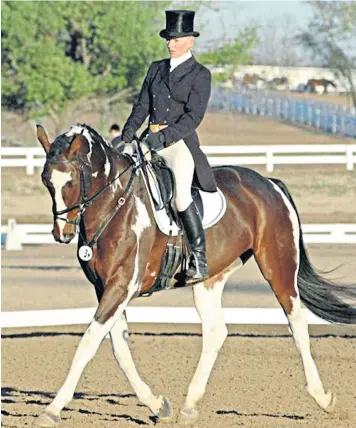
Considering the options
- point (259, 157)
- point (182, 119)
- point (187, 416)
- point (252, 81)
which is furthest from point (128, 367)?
point (252, 81)

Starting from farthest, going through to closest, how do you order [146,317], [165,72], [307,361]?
1. [146,317]
2. [307,361]
3. [165,72]

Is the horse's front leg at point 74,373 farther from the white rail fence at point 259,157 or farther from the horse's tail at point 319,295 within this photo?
the white rail fence at point 259,157

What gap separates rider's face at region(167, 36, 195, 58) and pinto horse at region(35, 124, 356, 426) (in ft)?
2.42

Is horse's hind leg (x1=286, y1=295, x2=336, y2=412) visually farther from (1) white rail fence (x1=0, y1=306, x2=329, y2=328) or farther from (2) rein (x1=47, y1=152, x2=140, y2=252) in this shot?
(1) white rail fence (x1=0, y1=306, x2=329, y2=328)

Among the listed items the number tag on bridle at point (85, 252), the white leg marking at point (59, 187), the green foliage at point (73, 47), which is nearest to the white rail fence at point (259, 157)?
the green foliage at point (73, 47)

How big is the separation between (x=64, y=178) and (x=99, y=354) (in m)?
3.35

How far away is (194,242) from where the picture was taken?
276 inches

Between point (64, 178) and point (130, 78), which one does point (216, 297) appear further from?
point (130, 78)

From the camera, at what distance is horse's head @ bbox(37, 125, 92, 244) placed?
6375 mm

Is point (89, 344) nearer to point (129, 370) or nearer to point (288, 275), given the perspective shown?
point (129, 370)

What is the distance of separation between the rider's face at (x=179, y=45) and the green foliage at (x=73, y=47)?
2605cm

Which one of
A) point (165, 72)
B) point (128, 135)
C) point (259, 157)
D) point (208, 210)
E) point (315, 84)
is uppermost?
point (165, 72)

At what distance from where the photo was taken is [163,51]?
34.0m

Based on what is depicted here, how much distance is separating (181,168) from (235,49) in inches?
1182
